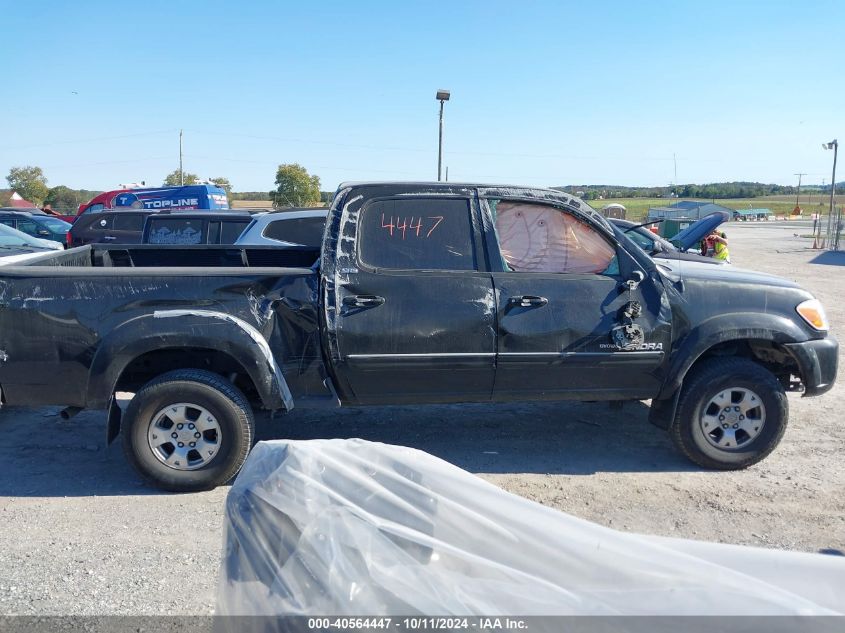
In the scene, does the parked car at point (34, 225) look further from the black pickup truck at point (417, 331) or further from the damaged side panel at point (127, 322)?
the black pickup truck at point (417, 331)

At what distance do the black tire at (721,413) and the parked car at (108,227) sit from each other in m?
13.0

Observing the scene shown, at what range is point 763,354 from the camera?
537cm

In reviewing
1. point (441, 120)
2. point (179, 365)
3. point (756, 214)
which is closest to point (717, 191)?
point (756, 214)

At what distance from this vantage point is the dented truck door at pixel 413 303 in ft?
15.4

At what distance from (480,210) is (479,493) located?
10.2 ft

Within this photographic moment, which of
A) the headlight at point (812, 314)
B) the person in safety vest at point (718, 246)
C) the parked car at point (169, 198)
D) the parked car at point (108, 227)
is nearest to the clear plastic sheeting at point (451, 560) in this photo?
the headlight at point (812, 314)

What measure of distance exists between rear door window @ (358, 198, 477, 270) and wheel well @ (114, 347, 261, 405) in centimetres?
111

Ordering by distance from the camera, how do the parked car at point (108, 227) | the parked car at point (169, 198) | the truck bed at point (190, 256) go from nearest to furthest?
the truck bed at point (190, 256)
the parked car at point (108, 227)
the parked car at point (169, 198)

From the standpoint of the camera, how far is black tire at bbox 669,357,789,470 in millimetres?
5008

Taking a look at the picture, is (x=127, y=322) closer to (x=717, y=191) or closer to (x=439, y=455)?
(x=439, y=455)

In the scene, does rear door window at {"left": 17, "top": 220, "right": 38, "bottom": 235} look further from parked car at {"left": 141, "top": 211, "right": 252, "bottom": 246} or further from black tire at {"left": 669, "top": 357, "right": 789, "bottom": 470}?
black tire at {"left": 669, "top": 357, "right": 789, "bottom": 470}

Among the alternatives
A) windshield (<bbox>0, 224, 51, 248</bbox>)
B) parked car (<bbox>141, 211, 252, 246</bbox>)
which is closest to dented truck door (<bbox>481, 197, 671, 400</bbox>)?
parked car (<bbox>141, 211, 252, 246</bbox>)

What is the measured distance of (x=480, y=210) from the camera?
16.3ft

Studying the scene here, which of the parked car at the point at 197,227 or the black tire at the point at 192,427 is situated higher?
the parked car at the point at 197,227
